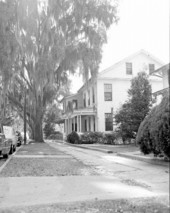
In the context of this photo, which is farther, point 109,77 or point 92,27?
point 109,77

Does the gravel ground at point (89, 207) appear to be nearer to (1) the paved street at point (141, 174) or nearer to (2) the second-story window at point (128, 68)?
(1) the paved street at point (141, 174)

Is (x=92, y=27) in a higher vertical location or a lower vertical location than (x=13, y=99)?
higher

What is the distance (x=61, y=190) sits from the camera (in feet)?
20.8

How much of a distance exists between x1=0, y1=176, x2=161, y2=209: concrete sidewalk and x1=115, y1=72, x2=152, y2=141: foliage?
46.8 ft

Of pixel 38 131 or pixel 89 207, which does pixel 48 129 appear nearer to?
pixel 38 131

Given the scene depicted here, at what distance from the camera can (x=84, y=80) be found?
1036 inches

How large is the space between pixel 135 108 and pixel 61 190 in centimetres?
1677

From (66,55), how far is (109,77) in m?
7.28

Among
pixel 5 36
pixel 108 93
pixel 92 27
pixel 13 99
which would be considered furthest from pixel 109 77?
pixel 5 36

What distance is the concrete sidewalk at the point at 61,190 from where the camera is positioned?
545cm

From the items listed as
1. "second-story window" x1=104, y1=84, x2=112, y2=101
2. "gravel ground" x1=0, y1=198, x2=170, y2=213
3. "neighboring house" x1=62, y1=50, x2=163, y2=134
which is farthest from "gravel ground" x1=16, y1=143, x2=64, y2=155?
"second-story window" x1=104, y1=84, x2=112, y2=101

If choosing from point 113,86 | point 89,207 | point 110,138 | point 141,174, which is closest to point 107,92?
point 113,86

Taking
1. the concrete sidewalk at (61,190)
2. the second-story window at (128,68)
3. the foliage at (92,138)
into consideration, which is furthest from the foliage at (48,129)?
the concrete sidewalk at (61,190)

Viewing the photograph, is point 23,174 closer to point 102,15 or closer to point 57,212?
point 57,212
